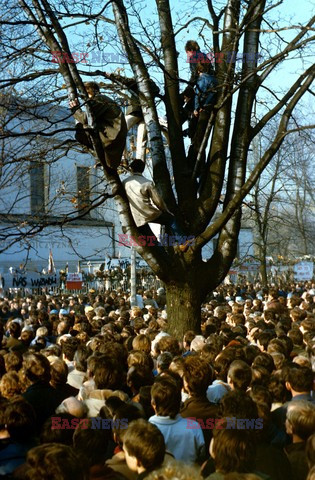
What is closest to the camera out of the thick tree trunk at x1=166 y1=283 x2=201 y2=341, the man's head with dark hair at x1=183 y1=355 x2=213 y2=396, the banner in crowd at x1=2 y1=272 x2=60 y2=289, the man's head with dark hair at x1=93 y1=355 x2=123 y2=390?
the man's head with dark hair at x1=183 y1=355 x2=213 y2=396

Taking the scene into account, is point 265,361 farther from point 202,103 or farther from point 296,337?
point 202,103

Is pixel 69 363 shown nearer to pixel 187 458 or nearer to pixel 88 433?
pixel 187 458

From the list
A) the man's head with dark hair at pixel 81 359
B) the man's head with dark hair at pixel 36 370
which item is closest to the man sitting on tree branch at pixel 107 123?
the man's head with dark hair at pixel 81 359

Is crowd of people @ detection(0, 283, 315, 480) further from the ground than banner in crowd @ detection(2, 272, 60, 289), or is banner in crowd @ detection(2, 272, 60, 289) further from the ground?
banner in crowd @ detection(2, 272, 60, 289)

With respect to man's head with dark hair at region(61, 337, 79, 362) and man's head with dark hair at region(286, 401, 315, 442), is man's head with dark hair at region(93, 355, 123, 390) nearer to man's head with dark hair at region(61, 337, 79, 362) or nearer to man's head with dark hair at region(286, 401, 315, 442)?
man's head with dark hair at region(286, 401, 315, 442)

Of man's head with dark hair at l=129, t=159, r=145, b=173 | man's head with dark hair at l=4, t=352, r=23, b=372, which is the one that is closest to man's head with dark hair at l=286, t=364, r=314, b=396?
man's head with dark hair at l=4, t=352, r=23, b=372

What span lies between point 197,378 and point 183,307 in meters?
4.56

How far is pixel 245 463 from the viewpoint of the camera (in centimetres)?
362

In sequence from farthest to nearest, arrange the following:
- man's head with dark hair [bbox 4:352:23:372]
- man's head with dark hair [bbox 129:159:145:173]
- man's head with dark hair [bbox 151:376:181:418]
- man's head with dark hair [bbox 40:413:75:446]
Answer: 1. man's head with dark hair [bbox 129:159:145:173]
2. man's head with dark hair [bbox 4:352:23:372]
3. man's head with dark hair [bbox 151:376:181:418]
4. man's head with dark hair [bbox 40:413:75:446]

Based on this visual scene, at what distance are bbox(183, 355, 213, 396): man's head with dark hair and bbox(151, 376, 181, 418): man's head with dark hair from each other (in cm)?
66

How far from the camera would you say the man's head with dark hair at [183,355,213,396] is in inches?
212

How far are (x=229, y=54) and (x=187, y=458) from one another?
725 cm

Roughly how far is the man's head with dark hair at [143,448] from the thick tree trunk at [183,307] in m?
6.13

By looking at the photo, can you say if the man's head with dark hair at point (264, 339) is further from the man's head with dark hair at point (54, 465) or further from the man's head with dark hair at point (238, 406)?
the man's head with dark hair at point (54, 465)
